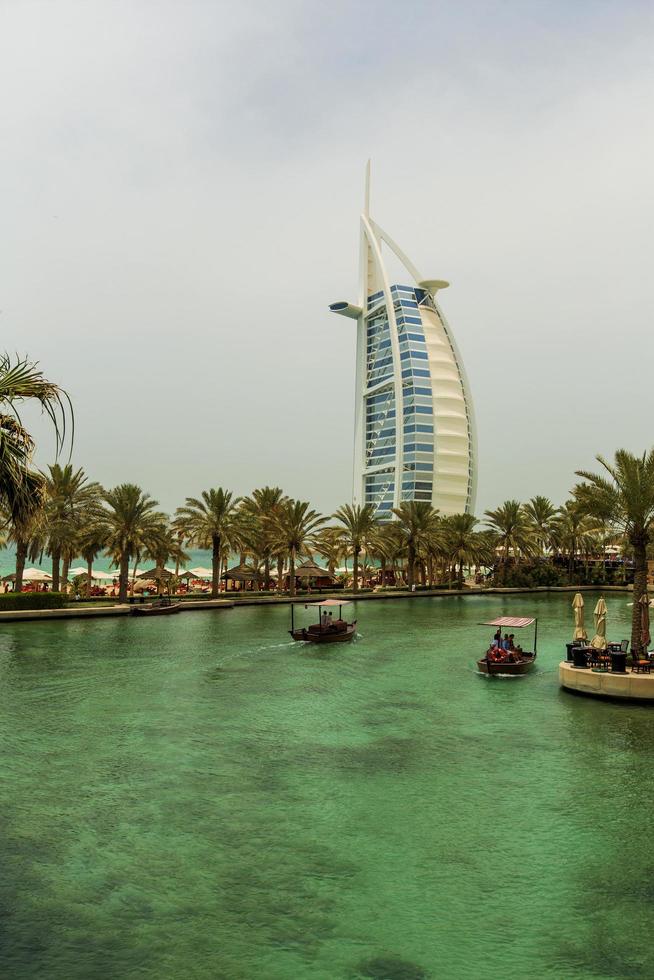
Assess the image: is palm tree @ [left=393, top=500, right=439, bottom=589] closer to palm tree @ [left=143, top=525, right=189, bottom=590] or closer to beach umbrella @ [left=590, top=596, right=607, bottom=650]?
palm tree @ [left=143, top=525, right=189, bottom=590]

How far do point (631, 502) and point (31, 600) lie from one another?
36978mm

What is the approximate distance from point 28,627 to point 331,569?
44.0m

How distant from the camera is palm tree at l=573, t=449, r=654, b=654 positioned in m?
28.0

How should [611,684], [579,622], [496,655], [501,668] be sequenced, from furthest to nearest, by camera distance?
1. [579,622]
2. [496,655]
3. [501,668]
4. [611,684]

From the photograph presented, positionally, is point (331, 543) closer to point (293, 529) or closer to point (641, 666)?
point (293, 529)

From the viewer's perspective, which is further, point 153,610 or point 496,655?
point 153,610

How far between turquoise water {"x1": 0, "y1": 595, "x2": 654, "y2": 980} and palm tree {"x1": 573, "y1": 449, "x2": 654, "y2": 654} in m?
6.21

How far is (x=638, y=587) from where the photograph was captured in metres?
28.6

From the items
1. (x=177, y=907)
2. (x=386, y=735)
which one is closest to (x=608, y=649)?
(x=386, y=735)

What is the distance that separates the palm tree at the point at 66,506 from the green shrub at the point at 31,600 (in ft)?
17.4

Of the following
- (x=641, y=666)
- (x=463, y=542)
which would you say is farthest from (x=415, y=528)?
(x=641, y=666)

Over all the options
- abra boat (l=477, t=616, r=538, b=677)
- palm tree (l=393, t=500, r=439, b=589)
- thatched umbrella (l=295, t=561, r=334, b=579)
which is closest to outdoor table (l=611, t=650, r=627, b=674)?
abra boat (l=477, t=616, r=538, b=677)

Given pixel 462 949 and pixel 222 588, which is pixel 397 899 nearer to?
pixel 462 949

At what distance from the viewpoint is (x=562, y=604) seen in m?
67.2
